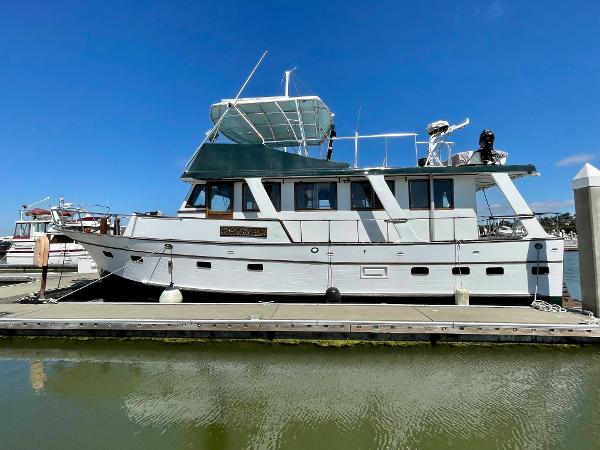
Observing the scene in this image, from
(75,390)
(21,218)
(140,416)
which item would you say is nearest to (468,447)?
(140,416)

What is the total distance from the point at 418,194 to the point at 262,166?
12.9 feet

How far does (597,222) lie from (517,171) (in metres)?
2.25

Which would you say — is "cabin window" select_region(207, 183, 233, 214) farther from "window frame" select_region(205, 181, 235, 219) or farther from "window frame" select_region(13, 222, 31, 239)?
"window frame" select_region(13, 222, 31, 239)

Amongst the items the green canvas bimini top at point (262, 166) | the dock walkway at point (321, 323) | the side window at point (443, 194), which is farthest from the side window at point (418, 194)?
the dock walkway at point (321, 323)

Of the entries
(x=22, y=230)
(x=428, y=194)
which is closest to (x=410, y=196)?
(x=428, y=194)

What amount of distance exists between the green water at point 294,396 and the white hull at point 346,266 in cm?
241

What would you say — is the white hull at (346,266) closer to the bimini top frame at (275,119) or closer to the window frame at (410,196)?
the window frame at (410,196)

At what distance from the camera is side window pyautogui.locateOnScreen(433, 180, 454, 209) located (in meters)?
9.56

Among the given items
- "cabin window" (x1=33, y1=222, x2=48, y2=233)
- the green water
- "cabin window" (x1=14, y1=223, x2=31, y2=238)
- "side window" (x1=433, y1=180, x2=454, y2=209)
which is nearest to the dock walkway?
the green water

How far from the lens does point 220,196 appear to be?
9930 mm

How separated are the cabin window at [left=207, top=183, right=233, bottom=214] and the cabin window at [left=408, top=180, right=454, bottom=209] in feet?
14.8

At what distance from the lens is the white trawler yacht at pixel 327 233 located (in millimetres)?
8703

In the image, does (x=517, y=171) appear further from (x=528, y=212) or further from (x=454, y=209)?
(x=454, y=209)

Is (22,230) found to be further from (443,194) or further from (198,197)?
(443,194)
